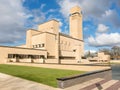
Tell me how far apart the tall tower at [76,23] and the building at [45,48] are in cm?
131

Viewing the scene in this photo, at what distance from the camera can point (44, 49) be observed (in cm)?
5459

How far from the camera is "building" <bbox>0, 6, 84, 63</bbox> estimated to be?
4243 centimetres

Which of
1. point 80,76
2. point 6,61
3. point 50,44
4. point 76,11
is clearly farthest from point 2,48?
point 76,11

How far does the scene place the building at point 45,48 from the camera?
42.4 m

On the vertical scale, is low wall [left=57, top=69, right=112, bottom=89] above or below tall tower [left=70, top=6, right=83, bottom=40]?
below

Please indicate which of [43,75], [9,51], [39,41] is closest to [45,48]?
[39,41]

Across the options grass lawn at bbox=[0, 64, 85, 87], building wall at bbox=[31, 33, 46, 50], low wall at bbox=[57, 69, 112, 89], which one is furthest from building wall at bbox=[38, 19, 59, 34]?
low wall at bbox=[57, 69, 112, 89]

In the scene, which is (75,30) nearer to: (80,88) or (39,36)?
(39,36)

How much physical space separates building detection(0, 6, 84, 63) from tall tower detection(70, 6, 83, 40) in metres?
1.31

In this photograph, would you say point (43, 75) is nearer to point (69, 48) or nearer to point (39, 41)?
point (39, 41)

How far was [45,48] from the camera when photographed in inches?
2179

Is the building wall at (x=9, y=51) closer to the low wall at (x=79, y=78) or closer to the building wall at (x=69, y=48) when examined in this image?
the building wall at (x=69, y=48)

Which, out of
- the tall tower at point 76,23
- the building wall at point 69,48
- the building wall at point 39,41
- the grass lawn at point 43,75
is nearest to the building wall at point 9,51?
the building wall at point 39,41

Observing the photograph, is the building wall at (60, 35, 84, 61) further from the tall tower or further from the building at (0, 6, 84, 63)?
the tall tower
